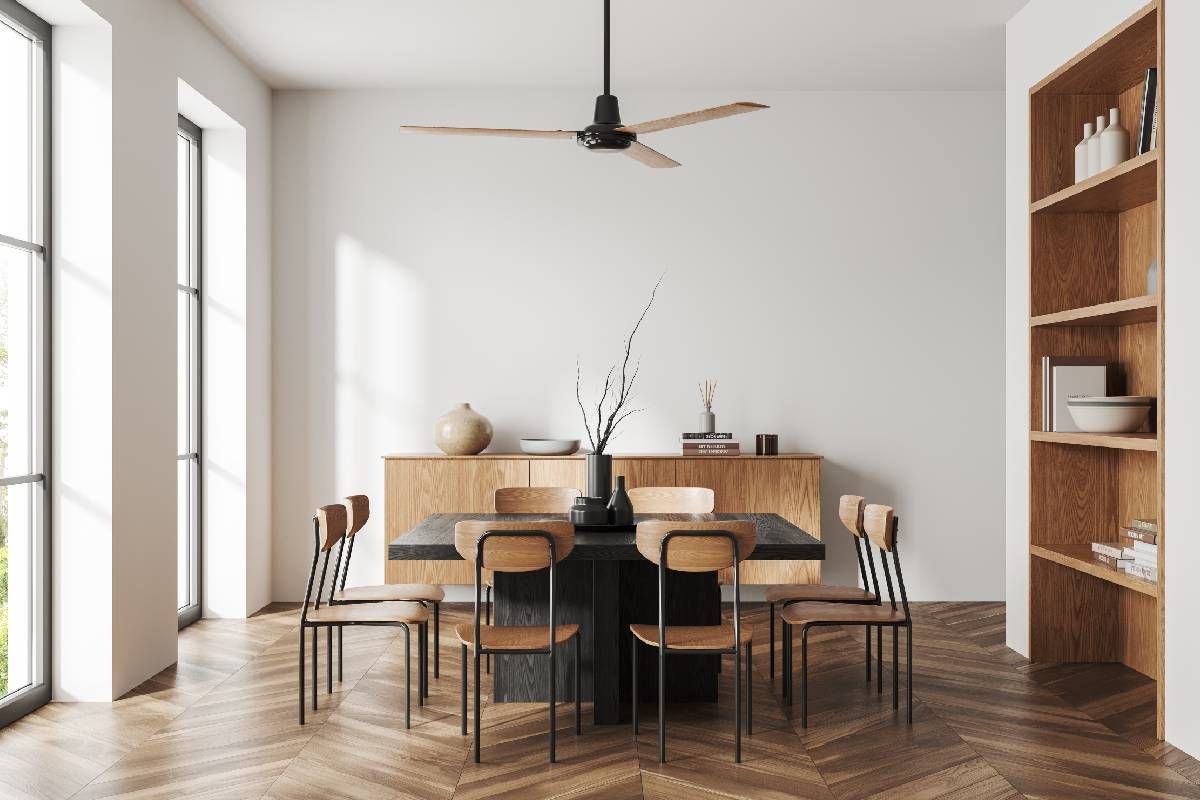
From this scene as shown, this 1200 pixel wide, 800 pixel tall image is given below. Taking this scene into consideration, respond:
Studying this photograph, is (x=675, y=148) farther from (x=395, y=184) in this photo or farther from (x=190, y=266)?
(x=190, y=266)

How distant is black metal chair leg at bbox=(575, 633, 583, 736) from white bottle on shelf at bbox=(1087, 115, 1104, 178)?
3.24 m

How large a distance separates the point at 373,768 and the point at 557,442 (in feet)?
9.88

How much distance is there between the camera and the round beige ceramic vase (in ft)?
20.6

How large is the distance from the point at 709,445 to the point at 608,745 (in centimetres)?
283

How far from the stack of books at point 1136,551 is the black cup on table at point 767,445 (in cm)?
217

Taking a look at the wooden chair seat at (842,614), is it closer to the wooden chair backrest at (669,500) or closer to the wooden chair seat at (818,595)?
the wooden chair seat at (818,595)

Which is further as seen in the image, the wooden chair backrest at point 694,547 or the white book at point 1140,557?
the white book at point 1140,557

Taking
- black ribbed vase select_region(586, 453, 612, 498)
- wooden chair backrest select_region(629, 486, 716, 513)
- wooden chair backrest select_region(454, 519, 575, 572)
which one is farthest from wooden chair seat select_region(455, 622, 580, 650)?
wooden chair backrest select_region(629, 486, 716, 513)

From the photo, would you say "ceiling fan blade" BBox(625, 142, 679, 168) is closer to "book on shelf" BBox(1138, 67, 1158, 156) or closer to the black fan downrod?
the black fan downrod

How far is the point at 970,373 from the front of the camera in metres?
6.68

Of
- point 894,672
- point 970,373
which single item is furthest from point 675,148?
point 894,672
